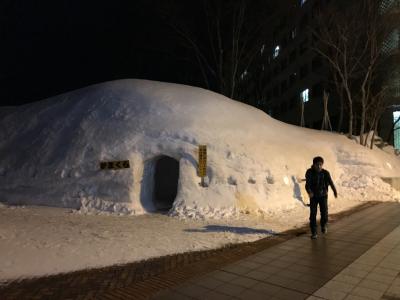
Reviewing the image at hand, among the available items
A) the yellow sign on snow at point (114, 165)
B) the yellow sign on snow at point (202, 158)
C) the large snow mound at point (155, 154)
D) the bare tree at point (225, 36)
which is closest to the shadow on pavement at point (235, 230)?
the large snow mound at point (155, 154)

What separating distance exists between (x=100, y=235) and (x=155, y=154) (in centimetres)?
412

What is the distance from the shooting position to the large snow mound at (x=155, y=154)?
10.6 m

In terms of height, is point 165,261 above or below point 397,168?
below

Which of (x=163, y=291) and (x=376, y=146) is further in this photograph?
(x=376, y=146)

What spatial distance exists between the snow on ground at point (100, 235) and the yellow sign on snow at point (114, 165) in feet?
5.84

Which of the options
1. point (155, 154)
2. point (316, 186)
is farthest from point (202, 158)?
point (316, 186)

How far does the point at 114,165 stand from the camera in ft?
36.9

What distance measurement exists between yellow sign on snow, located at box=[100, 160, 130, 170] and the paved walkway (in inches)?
236

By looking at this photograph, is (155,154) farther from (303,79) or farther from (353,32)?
(303,79)

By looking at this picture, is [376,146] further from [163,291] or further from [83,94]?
[163,291]

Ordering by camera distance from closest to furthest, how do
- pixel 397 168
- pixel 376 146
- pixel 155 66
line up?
pixel 397 168
pixel 376 146
pixel 155 66

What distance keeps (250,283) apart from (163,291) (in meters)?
1.21

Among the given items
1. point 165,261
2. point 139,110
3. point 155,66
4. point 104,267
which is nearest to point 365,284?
point 165,261

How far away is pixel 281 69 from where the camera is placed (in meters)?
48.8
